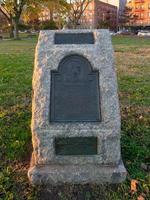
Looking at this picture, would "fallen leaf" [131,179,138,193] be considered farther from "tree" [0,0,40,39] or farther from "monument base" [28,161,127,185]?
"tree" [0,0,40,39]

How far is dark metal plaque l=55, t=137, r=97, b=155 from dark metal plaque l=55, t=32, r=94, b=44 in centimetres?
112

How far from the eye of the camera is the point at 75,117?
13.3 ft

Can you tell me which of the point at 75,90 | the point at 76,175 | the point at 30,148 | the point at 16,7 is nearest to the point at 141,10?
the point at 16,7

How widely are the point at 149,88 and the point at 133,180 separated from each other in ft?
14.8

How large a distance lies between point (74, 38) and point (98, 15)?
10298cm

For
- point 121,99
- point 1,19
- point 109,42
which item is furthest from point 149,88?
point 1,19

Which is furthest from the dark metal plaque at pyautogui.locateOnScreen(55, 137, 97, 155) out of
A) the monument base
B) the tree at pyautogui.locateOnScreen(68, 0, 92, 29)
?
the tree at pyautogui.locateOnScreen(68, 0, 92, 29)

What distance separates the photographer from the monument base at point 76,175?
4.08 meters

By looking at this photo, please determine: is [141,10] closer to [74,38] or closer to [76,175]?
[74,38]

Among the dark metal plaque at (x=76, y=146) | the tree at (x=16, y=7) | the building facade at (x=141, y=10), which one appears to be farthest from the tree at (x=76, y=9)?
the building facade at (x=141, y=10)

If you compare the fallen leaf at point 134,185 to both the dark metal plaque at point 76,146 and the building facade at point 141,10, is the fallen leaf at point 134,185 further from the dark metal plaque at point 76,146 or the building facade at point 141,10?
the building facade at point 141,10

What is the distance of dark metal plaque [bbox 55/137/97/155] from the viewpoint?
13.2 feet

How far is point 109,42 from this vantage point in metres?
4.30

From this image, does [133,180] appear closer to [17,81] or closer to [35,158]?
[35,158]
